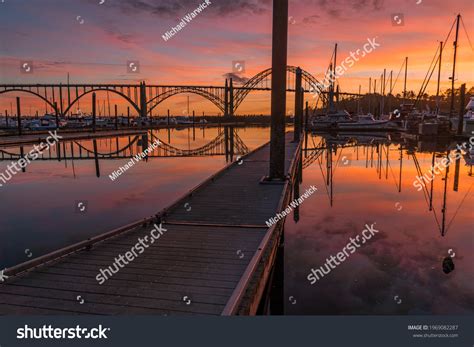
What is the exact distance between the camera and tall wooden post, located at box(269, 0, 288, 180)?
13.1 metres

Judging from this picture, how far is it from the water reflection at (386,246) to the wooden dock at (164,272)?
5.21ft

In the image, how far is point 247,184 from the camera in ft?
47.1

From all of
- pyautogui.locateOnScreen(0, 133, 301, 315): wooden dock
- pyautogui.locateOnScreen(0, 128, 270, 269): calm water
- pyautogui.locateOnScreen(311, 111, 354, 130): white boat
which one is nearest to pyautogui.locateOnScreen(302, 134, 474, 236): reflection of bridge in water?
pyautogui.locateOnScreen(0, 128, 270, 269): calm water

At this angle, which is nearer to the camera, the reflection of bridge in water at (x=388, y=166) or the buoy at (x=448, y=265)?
the buoy at (x=448, y=265)

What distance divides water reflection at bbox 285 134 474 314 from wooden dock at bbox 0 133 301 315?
1589mm

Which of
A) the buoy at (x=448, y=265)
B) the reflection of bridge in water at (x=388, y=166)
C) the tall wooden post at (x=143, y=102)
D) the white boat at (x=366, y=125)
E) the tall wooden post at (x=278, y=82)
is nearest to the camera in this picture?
the buoy at (x=448, y=265)

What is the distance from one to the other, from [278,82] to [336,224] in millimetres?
5399

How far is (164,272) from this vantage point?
6.35 meters

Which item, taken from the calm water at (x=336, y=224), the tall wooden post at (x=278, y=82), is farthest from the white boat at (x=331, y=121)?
the tall wooden post at (x=278, y=82)

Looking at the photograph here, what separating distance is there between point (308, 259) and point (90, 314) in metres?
6.01

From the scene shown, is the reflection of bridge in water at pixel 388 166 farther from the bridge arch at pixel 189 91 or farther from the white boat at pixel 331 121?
the bridge arch at pixel 189 91

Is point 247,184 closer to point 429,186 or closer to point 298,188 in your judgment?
point 298,188

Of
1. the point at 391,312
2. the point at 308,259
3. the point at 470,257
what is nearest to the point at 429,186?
the point at 470,257

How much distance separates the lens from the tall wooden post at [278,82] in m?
13.1
